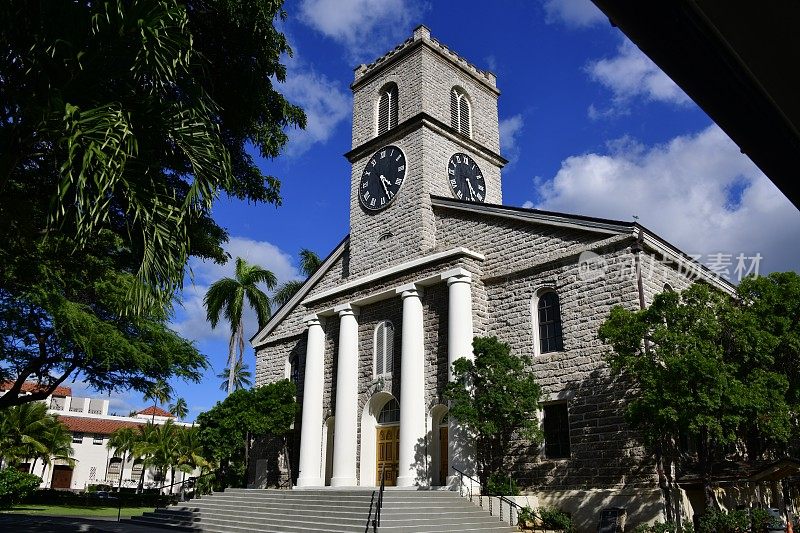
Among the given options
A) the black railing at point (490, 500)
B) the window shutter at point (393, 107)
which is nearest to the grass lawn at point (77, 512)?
the black railing at point (490, 500)

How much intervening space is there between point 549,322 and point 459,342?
3.01 metres

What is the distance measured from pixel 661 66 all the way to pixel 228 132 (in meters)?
12.1

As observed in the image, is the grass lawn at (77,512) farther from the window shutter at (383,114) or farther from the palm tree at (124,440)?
the window shutter at (383,114)

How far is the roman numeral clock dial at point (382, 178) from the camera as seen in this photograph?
27534mm

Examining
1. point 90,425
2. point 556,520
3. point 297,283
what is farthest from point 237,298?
point 90,425

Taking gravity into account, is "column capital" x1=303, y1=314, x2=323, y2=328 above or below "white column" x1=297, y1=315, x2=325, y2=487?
above

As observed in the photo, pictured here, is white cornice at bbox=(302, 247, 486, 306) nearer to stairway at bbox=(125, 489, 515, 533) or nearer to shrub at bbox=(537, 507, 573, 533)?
stairway at bbox=(125, 489, 515, 533)

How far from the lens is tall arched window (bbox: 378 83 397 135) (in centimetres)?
2945

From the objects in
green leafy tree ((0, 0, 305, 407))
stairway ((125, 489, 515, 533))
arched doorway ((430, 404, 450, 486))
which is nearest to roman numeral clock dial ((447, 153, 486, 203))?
arched doorway ((430, 404, 450, 486))

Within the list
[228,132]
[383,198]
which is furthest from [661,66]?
[383,198]

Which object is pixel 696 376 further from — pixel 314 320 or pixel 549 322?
pixel 314 320

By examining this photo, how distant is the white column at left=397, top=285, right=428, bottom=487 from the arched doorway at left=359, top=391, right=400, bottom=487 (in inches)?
78.5

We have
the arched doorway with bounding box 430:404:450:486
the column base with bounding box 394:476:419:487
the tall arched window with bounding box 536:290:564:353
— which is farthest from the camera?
the arched doorway with bounding box 430:404:450:486

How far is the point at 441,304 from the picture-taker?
915 inches
